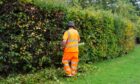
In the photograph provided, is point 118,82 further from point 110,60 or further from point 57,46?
point 110,60

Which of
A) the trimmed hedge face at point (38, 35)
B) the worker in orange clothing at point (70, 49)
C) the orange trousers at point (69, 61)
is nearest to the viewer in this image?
the trimmed hedge face at point (38, 35)

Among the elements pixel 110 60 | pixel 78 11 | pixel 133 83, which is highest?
pixel 78 11

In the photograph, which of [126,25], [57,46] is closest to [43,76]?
[57,46]

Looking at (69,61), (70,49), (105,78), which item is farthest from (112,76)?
(70,49)

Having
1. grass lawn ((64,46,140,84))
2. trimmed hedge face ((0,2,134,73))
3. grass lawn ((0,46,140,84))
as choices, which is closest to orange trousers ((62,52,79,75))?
grass lawn ((0,46,140,84))

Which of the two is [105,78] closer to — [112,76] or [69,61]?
[112,76]

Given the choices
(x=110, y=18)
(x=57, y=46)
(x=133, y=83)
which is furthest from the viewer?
(x=110, y=18)

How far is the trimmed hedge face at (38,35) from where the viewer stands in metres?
9.38

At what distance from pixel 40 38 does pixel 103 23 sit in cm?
522

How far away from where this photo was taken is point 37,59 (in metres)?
10.4

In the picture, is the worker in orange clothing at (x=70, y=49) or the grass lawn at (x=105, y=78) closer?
the grass lawn at (x=105, y=78)

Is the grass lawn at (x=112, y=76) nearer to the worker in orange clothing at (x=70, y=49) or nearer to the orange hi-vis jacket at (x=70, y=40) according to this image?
the worker in orange clothing at (x=70, y=49)

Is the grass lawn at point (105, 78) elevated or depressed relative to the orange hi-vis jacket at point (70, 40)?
depressed

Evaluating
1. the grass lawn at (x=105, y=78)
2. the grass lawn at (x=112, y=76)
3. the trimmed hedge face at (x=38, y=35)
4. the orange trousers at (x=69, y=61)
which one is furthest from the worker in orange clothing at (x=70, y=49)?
the trimmed hedge face at (x=38, y=35)
